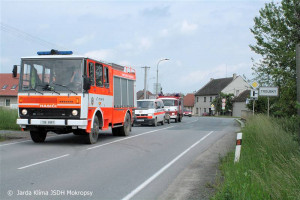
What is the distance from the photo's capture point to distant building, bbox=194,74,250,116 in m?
94.4

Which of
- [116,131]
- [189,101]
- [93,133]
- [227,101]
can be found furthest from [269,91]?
[189,101]

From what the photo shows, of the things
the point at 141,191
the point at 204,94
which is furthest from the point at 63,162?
the point at 204,94

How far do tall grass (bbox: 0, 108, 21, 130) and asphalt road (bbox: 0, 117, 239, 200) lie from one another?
6.67m

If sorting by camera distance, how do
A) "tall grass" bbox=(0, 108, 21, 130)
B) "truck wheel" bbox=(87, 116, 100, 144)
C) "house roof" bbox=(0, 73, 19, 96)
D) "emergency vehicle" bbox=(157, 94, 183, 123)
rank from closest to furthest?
"truck wheel" bbox=(87, 116, 100, 144) → "tall grass" bbox=(0, 108, 21, 130) → "emergency vehicle" bbox=(157, 94, 183, 123) → "house roof" bbox=(0, 73, 19, 96)

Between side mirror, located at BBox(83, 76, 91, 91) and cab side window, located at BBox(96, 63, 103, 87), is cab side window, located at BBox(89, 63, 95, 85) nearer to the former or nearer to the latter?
cab side window, located at BBox(96, 63, 103, 87)

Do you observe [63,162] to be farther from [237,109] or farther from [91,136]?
[237,109]

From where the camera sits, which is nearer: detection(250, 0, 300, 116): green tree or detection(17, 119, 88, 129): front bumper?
detection(17, 119, 88, 129): front bumper

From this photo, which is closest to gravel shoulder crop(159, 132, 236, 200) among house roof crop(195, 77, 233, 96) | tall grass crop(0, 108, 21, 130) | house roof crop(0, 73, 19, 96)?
tall grass crop(0, 108, 21, 130)

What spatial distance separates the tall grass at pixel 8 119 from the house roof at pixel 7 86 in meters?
46.6

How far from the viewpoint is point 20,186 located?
6.65 metres

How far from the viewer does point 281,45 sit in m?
17.7

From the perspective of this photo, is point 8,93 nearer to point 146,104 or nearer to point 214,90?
point 146,104

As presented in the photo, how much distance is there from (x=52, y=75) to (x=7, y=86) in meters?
58.3

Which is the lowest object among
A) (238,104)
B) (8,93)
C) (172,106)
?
(172,106)
